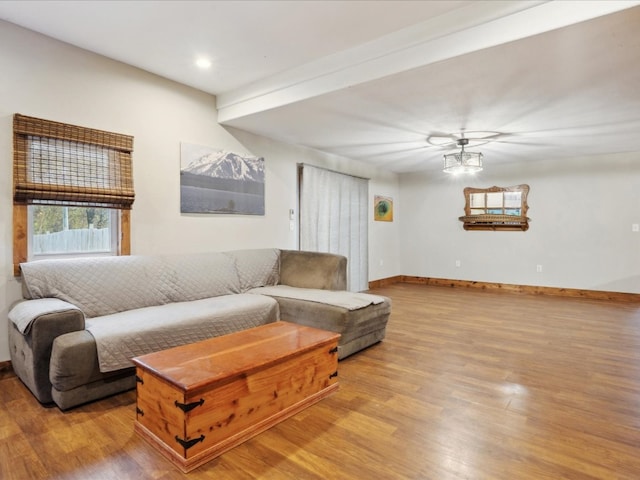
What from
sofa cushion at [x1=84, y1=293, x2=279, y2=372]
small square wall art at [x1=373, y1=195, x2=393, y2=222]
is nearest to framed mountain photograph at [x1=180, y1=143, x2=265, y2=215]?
sofa cushion at [x1=84, y1=293, x2=279, y2=372]

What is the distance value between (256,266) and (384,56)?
7.80 feet

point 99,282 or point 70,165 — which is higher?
point 70,165

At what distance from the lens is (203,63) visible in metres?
3.19

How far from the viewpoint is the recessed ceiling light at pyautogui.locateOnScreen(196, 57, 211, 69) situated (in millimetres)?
3112

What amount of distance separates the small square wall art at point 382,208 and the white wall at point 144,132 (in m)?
2.24

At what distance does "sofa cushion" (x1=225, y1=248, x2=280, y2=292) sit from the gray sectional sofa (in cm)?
1

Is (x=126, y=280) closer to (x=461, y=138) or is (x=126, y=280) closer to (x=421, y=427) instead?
(x=421, y=427)

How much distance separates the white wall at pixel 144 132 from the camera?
8.69 ft

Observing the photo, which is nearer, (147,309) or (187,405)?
(187,405)

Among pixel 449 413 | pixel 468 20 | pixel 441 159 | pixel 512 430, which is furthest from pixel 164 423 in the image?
pixel 441 159

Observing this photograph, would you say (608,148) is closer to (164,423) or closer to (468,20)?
(468,20)

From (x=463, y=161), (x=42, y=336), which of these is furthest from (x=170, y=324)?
(x=463, y=161)

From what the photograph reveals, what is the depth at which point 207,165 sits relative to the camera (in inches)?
154

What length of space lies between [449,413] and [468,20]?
2.45 m
